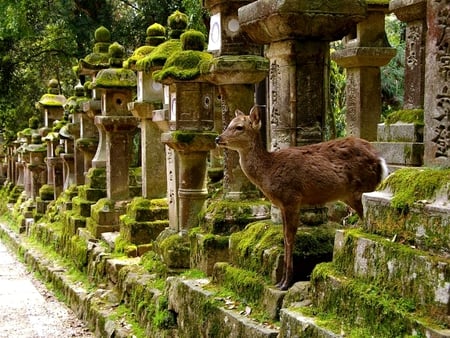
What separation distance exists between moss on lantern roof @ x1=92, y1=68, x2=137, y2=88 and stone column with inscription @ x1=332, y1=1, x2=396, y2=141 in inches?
162

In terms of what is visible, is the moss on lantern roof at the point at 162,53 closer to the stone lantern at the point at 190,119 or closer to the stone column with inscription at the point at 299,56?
the stone lantern at the point at 190,119

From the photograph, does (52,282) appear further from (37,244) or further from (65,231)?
(37,244)

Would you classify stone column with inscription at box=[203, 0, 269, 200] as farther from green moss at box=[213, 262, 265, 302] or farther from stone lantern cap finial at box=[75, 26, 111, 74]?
stone lantern cap finial at box=[75, 26, 111, 74]

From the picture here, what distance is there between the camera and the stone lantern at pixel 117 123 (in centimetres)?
1141

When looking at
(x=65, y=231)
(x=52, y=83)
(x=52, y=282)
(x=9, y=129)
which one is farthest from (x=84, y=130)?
(x=9, y=129)

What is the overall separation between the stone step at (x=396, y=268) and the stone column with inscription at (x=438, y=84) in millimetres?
664

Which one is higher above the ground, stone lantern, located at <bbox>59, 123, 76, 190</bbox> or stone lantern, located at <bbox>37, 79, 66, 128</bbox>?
stone lantern, located at <bbox>37, 79, 66, 128</bbox>

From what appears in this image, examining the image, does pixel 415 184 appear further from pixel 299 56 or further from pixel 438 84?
pixel 299 56

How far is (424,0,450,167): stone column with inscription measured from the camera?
13.2 feet

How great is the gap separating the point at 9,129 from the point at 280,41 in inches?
874

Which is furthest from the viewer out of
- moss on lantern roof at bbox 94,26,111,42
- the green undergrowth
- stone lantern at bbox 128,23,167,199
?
moss on lantern roof at bbox 94,26,111,42

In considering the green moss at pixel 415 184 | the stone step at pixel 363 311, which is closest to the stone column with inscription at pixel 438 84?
the green moss at pixel 415 184

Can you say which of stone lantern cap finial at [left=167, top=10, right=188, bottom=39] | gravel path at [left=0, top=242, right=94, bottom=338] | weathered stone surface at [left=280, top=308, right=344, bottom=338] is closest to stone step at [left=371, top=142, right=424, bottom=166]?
weathered stone surface at [left=280, top=308, right=344, bottom=338]

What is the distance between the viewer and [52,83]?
792 inches
